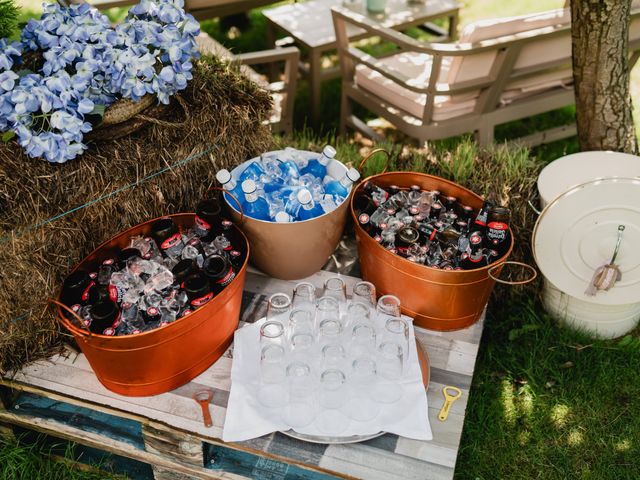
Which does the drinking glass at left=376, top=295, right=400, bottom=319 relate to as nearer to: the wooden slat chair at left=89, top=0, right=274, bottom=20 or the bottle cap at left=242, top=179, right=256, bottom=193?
the bottle cap at left=242, top=179, right=256, bottom=193

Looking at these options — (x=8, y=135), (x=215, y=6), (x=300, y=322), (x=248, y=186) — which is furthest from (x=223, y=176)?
(x=215, y=6)

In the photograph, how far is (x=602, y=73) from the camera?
266cm

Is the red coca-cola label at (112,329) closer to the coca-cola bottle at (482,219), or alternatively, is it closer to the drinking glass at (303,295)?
the drinking glass at (303,295)

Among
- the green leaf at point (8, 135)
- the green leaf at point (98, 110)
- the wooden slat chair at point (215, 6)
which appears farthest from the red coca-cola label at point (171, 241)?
the wooden slat chair at point (215, 6)

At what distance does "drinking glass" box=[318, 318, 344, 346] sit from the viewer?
78.5 inches

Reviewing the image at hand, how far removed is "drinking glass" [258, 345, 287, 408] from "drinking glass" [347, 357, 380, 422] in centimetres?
22

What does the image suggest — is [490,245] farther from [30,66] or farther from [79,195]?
[30,66]

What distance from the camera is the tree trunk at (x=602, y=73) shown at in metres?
2.51

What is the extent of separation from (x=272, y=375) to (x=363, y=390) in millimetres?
300

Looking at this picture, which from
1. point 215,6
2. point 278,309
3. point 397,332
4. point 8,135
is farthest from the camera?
point 215,6

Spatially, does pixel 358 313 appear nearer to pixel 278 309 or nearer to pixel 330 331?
pixel 330 331

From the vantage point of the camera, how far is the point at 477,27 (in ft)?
9.45

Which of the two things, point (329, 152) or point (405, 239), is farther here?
point (329, 152)

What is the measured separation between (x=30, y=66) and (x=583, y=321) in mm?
2381
